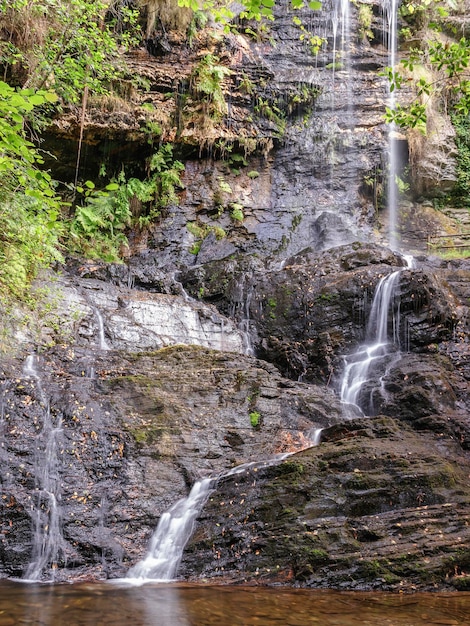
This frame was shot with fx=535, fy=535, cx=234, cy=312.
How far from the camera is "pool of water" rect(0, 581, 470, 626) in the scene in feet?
12.5

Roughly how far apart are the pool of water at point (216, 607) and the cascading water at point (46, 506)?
1.93 feet

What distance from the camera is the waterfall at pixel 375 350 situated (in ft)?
31.9

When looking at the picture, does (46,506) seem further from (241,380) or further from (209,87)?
(209,87)

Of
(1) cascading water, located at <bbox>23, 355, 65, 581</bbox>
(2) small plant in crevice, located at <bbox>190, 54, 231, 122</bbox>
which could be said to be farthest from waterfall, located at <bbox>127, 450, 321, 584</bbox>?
(2) small plant in crevice, located at <bbox>190, 54, 231, 122</bbox>

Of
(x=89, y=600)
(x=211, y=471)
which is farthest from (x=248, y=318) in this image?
(x=89, y=600)

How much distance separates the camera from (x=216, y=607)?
13.8 feet

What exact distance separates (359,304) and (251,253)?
539cm

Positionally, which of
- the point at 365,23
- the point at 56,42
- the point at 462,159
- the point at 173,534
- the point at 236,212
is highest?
the point at 365,23

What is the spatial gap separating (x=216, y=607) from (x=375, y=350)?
24.1 ft

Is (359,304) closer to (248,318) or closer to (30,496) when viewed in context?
(248,318)

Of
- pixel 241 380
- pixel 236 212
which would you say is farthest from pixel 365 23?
pixel 241 380

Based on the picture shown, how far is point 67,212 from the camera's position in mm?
16031

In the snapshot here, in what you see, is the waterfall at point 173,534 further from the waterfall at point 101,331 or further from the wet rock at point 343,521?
the waterfall at point 101,331

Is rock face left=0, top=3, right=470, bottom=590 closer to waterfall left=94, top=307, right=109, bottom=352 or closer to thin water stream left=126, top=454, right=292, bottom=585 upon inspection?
waterfall left=94, top=307, right=109, bottom=352
